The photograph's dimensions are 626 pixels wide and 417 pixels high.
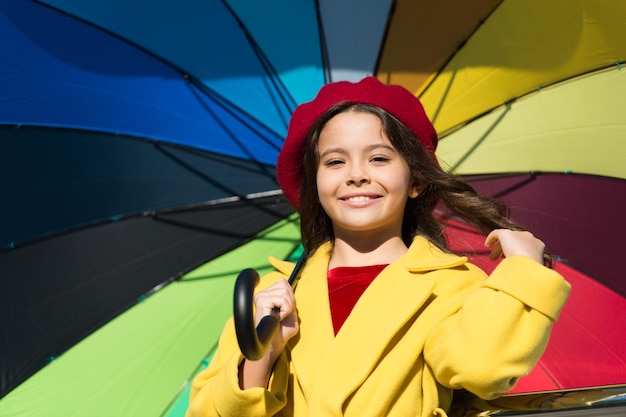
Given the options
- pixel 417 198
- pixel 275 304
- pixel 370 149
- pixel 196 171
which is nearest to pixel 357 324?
pixel 275 304

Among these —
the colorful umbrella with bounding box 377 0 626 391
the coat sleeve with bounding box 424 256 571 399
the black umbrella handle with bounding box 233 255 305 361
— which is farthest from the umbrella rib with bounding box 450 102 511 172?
the black umbrella handle with bounding box 233 255 305 361

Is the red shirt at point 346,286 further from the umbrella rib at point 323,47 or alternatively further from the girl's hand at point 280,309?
the umbrella rib at point 323,47

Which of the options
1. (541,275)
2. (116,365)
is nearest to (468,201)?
(541,275)

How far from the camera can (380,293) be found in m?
1.62

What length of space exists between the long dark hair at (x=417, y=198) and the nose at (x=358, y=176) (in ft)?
0.53

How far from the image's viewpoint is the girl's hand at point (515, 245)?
1458 mm

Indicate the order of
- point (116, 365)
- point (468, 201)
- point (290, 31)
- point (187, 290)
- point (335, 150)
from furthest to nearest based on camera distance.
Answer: point (290, 31), point (187, 290), point (116, 365), point (468, 201), point (335, 150)

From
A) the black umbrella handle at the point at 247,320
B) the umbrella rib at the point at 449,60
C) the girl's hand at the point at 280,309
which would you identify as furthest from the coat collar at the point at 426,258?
the umbrella rib at the point at 449,60

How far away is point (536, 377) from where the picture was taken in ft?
6.82

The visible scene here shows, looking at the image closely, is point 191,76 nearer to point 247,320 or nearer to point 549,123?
point 549,123

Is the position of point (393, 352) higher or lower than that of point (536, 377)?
higher

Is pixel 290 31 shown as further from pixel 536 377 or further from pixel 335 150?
pixel 536 377

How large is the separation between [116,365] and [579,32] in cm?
217

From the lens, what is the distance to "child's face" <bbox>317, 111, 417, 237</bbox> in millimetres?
1774
